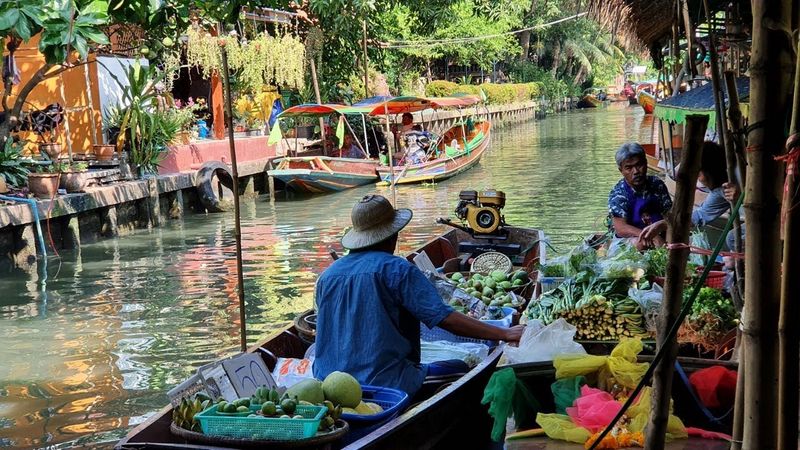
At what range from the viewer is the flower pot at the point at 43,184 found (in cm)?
1424

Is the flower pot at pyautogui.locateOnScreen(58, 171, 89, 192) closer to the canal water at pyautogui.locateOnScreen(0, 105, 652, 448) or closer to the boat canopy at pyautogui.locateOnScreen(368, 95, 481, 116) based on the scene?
the canal water at pyautogui.locateOnScreen(0, 105, 652, 448)

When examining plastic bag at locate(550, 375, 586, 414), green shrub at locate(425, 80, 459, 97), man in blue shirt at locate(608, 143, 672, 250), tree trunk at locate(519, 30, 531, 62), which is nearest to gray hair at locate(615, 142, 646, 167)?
man in blue shirt at locate(608, 143, 672, 250)

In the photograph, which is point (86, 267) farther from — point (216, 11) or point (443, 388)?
point (443, 388)

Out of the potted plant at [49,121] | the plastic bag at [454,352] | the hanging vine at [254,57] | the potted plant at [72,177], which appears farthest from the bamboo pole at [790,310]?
the hanging vine at [254,57]

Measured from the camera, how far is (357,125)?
80.8 feet

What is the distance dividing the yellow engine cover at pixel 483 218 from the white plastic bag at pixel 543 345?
3753mm

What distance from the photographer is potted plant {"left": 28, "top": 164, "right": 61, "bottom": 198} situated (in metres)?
14.2

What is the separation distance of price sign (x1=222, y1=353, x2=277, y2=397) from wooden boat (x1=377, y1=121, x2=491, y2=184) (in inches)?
606

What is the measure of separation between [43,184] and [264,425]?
11691mm

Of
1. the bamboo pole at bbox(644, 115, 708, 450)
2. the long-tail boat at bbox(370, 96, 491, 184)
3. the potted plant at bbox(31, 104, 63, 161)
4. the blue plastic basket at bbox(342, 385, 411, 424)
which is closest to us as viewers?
the bamboo pole at bbox(644, 115, 708, 450)

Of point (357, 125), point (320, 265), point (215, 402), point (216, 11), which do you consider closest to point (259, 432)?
point (215, 402)

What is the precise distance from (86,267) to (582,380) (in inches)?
424

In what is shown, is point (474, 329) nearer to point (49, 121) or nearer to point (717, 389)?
point (717, 389)

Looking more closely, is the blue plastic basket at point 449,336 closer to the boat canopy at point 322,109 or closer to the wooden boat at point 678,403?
the wooden boat at point 678,403
